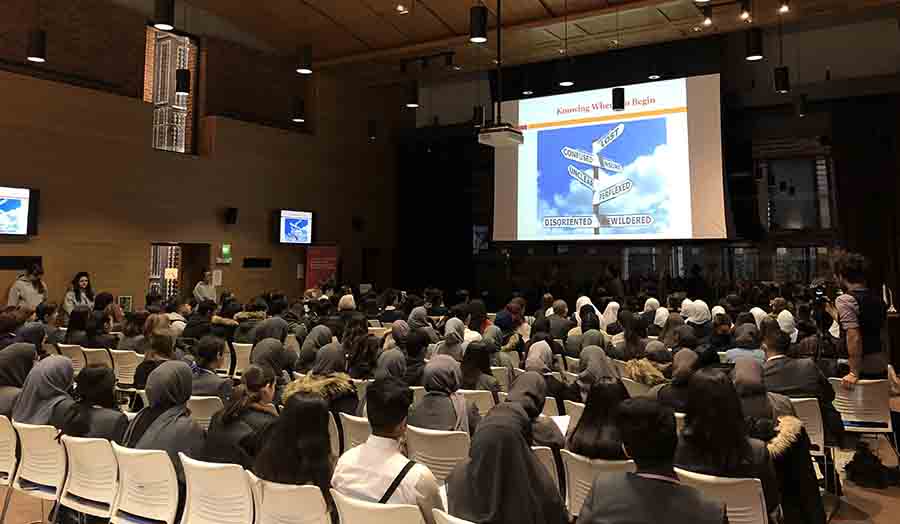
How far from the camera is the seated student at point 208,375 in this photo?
172 inches

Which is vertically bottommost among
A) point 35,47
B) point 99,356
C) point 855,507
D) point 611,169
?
point 855,507

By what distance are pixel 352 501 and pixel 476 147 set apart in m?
14.5

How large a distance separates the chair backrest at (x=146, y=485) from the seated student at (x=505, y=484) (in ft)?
4.67

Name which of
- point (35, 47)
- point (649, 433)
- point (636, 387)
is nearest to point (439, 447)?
point (649, 433)

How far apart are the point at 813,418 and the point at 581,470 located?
207 centimetres

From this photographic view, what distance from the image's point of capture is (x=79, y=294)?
9.95 m

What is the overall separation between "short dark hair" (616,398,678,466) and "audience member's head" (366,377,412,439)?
936 mm

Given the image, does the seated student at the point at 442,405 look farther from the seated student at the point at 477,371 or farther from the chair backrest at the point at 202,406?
the chair backrest at the point at 202,406

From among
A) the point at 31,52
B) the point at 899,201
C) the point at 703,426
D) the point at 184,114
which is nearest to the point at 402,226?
the point at 184,114

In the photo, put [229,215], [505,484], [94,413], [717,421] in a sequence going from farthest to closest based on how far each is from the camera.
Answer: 1. [229,215]
2. [94,413]
3. [717,421]
4. [505,484]

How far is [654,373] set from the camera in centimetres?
436

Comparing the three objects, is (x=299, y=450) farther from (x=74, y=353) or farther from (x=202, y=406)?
(x=74, y=353)

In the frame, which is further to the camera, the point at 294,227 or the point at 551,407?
the point at 294,227

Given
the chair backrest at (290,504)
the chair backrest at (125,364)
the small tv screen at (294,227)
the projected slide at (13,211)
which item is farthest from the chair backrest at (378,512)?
the small tv screen at (294,227)
